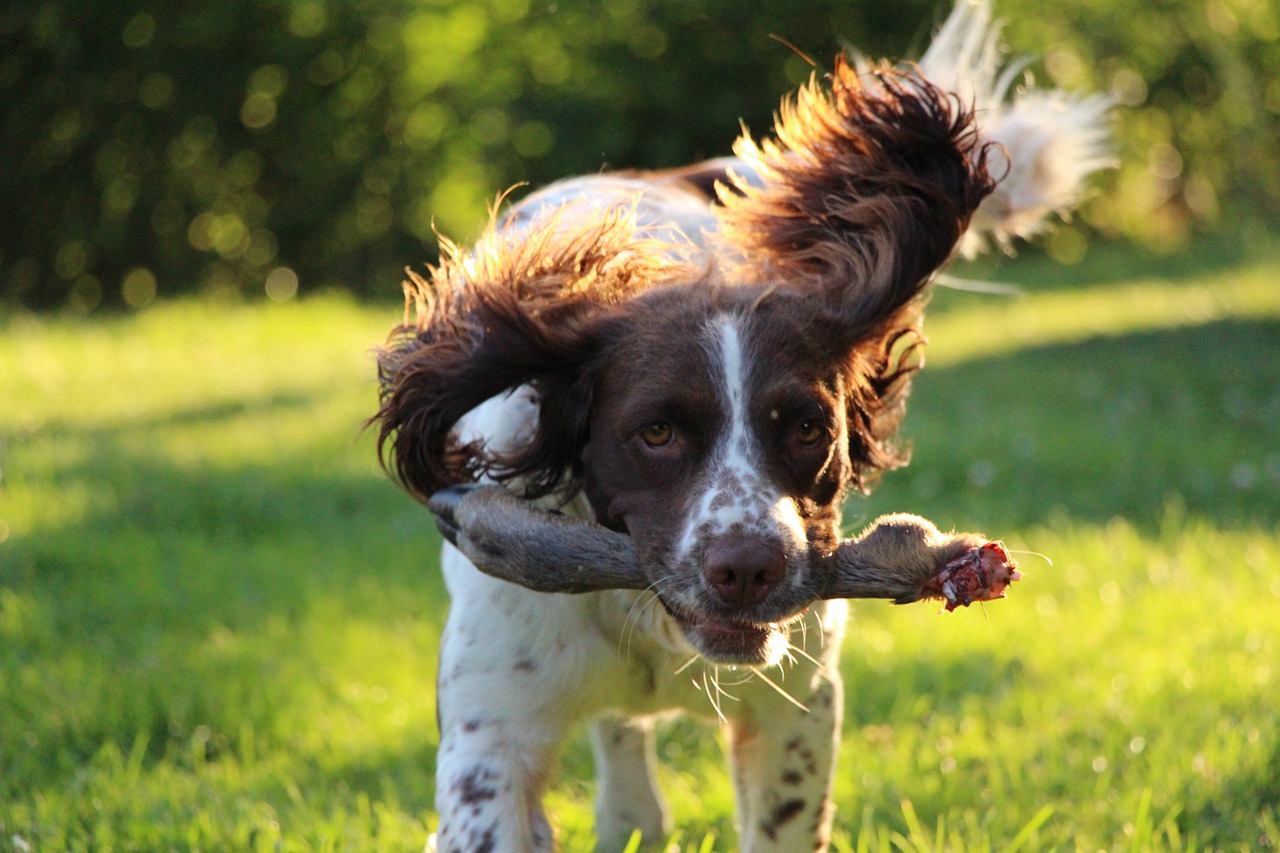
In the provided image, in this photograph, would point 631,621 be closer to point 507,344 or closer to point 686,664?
point 686,664

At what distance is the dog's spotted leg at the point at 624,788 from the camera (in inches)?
149

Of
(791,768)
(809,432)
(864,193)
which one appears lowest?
(791,768)

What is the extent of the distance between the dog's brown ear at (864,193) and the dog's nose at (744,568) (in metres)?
0.69

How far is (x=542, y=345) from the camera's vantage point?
2980mm

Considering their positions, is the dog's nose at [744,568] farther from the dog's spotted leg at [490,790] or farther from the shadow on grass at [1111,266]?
the shadow on grass at [1111,266]

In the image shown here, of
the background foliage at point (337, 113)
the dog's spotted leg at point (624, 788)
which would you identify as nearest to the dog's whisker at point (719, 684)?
the dog's spotted leg at point (624, 788)

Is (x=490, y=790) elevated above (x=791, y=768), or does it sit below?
above

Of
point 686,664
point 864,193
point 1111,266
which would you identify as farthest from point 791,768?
point 1111,266

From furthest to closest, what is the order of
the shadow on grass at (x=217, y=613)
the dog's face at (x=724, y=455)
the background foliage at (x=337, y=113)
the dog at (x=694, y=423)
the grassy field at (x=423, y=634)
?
1. the background foliage at (x=337, y=113)
2. the shadow on grass at (x=217, y=613)
3. the grassy field at (x=423, y=634)
4. the dog at (x=694, y=423)
5. the dog's face at (x=724, y=455)

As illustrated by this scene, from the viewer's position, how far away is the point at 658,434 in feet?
9.16

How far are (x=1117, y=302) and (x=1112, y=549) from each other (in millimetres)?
6541

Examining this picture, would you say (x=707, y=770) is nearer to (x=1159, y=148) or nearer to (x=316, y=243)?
(x=316, y=243)

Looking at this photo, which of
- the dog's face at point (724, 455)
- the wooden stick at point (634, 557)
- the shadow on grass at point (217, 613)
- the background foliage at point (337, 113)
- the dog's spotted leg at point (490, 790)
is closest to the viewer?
the wooden stick at point (634, 557)

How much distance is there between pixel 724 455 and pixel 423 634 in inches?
95.9
